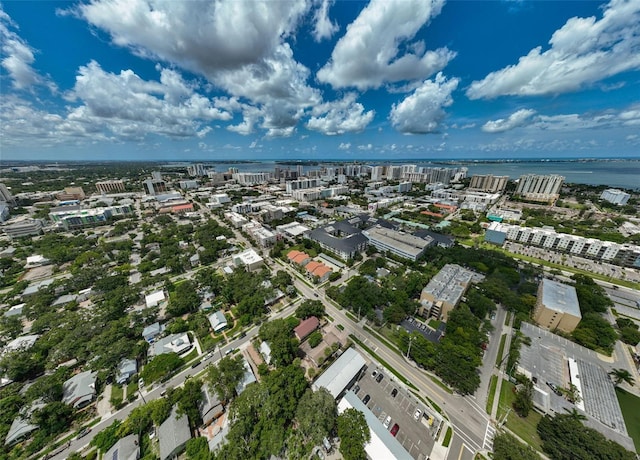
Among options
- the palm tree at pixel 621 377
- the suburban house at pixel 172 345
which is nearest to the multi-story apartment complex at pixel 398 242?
the palm tree at pixel 621 377

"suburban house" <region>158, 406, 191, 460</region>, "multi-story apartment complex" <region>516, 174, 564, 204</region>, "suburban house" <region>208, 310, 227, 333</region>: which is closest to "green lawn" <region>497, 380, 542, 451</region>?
"suburban house" <region>158, 406, 191, 460</region>

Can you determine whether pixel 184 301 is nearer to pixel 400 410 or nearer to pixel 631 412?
pixel 400 410

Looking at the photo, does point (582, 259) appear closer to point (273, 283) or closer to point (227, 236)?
point (273, 283)

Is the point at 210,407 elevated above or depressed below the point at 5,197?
below

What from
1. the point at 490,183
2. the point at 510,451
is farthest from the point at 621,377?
the point at 490,183

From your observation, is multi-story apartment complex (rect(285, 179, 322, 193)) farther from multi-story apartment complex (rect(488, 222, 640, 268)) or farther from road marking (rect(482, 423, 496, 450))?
road marking (rect(482, 423, 496, 450))

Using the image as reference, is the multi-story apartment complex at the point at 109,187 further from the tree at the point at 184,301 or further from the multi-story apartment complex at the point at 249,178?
the tree at the point at 184,301

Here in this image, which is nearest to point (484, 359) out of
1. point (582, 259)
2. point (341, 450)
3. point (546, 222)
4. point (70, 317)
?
point (341, 450)
